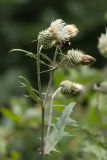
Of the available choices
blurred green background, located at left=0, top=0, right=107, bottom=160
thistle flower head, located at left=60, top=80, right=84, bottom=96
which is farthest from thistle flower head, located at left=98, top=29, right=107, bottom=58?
blurred green background, located at left=0, top=0, right=107, bottom=160

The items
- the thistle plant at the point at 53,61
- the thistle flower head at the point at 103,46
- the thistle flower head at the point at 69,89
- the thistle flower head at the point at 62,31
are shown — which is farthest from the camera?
the thistle flower head at the point at 103,46

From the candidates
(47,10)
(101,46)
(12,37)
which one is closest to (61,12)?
(47,10)

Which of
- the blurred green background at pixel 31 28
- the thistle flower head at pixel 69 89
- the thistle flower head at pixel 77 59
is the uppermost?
the blurred green background at pixel 31 28

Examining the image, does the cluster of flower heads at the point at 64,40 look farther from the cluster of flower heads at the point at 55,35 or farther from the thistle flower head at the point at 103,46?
the thistle flower head at the point at 103,46

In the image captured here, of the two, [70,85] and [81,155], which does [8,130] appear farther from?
[70,85]

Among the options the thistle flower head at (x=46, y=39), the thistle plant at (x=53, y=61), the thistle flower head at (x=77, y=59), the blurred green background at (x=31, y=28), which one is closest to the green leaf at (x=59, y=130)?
the thistle plant at (x=53, y=61)

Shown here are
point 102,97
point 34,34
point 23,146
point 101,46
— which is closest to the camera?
point 101,46

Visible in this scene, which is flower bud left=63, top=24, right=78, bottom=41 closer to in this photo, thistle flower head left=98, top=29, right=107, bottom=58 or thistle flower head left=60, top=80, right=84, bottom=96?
thistle flower head left=60, top=80, right=84, bottom=96

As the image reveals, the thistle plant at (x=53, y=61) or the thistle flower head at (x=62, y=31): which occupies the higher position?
the thistle flower head at (x=62, y=31)
